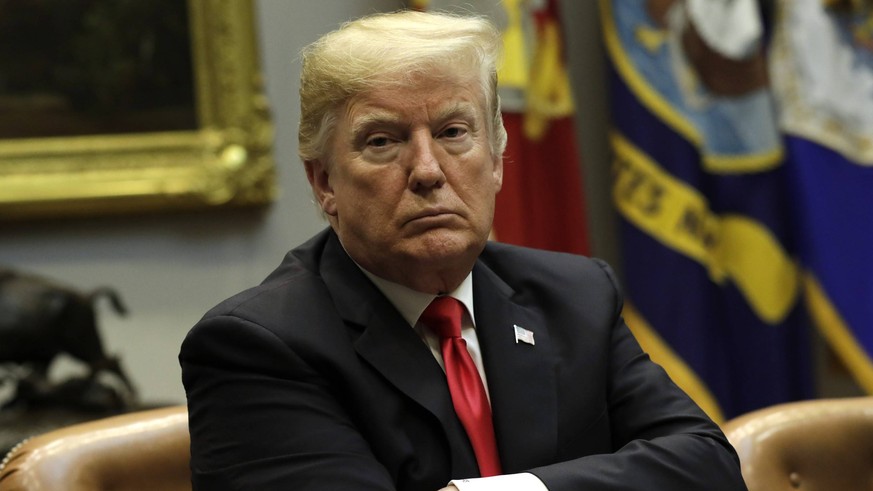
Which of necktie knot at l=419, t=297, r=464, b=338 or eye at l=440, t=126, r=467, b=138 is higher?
eye at l=440, t=126, r=467, b=138

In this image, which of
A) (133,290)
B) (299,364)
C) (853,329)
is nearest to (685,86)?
(853,329)

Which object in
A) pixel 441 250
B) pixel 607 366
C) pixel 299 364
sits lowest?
pixel 607 366

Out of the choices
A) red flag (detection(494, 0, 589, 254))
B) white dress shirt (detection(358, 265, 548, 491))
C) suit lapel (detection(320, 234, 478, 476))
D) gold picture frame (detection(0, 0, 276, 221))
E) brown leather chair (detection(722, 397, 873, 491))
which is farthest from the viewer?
gold picture frame (detection(0, 0, 276, 221))

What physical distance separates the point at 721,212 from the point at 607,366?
283cm

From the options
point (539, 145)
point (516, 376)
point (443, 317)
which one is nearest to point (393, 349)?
point (443, 317)

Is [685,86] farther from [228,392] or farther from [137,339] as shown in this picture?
[228,392]

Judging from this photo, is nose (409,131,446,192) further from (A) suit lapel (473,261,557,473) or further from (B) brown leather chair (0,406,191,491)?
(B) brown leather chair (0,406,191,491)

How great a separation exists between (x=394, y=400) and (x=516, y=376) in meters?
0.27

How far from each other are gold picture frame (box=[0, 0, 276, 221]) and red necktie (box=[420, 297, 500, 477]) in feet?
10.3

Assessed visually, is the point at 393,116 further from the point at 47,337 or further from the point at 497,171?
the point at 47,337

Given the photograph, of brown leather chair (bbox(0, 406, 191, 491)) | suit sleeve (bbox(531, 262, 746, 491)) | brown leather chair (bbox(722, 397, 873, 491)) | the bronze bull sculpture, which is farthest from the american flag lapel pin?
the bronze bull sculpture

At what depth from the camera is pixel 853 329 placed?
194 inches

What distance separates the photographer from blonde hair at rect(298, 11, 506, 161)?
2.17 meters

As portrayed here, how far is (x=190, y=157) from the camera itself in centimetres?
531
